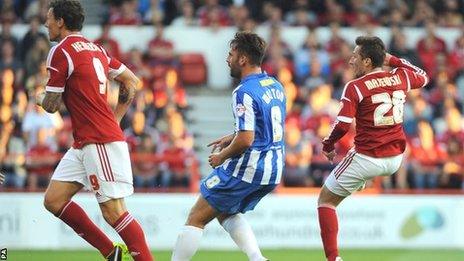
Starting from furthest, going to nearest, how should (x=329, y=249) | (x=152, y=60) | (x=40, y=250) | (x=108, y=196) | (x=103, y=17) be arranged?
(x=103, y=17) → (x=152, y=60) → (x=40, y=250) → (x=329, y=249) → (x=108, y=196)

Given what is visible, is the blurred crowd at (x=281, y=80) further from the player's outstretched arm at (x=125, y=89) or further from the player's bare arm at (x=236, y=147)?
the player's bare arm at (x=236, y=147)

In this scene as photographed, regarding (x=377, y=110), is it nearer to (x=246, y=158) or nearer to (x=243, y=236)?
(x=246, y=158)

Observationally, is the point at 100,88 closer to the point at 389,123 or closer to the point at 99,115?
the point at 99,115

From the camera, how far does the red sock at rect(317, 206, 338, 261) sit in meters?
10.3

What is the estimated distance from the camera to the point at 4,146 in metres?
17.7

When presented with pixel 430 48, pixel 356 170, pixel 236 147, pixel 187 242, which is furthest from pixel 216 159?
pixel 430 48

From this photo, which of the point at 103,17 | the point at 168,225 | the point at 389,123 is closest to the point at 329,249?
the point at 389,123

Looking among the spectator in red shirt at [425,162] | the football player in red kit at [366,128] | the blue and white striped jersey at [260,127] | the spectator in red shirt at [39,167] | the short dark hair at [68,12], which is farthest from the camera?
the spectator in red shirt at [425,162]

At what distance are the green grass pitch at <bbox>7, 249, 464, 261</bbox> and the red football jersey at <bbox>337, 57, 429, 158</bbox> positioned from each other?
11.0 ft

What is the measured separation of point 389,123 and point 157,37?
9961 millimetres

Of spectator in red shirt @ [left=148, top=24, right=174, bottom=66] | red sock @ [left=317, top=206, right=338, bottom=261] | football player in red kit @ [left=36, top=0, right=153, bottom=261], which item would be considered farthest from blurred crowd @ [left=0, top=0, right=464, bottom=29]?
football player in red kit @ [left=36, top=0, right=153, bottom=261]

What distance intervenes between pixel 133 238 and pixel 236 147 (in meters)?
1.11

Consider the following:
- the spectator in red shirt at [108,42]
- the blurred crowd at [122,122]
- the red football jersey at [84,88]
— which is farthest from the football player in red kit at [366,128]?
the spectator in red shirt at [108,42]

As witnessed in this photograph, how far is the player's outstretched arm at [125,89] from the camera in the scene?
9938 millimetres
